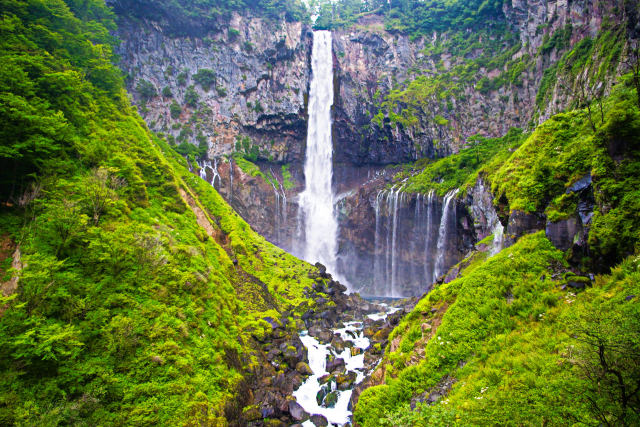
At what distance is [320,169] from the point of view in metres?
48.8

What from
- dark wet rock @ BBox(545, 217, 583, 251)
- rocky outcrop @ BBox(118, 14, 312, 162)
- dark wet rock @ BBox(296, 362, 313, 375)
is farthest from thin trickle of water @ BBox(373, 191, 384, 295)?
dark wet rock @ BBox(545, 217, 583, 251)

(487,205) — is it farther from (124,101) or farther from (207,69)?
(207,69)

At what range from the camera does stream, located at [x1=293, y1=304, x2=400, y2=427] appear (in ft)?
47.7

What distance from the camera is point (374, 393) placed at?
31.3 feet

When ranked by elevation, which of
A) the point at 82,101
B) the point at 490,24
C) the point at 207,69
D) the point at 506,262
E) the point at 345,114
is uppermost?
the point at 490,24

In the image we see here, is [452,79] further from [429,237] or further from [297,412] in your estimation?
[297,412]

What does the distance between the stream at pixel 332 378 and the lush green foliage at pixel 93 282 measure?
3566 mm

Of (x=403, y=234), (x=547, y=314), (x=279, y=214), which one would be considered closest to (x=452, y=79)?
(x=403, y=234)

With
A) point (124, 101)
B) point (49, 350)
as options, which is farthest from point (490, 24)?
point (49, 350)

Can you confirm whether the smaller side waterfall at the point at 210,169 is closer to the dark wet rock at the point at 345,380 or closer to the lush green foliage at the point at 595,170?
the dark wet rock at the point at 345,380

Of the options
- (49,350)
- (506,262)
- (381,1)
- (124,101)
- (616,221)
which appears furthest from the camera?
(381,1)

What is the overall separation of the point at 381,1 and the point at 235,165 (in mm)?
47649

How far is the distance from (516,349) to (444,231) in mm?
28836

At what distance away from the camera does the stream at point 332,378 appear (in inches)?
572
